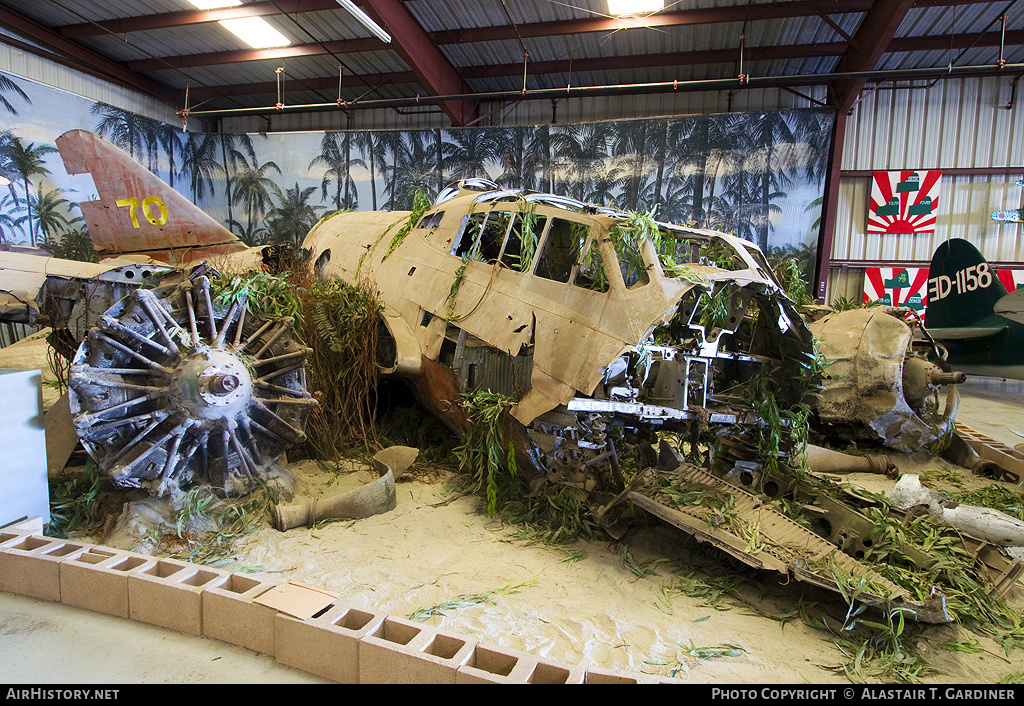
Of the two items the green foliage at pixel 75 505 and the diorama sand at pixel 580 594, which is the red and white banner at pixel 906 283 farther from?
the green foliage at pixel 75 505

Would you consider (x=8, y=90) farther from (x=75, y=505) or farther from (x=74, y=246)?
(x=75, y=505)

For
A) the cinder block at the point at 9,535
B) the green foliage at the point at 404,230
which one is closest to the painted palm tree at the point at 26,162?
the green foliage at the point at 404,230

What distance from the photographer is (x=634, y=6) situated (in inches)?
381

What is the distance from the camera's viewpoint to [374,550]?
169 inches

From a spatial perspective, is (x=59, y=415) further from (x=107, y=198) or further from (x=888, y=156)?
(x=888, y=156)

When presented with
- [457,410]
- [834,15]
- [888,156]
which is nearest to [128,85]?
[457,410]

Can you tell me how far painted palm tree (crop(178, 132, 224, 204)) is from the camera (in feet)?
43.4

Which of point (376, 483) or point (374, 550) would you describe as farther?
point (376, 483)

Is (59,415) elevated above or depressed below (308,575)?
above

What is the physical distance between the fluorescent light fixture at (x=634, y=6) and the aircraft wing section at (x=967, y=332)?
Result: 339 inches

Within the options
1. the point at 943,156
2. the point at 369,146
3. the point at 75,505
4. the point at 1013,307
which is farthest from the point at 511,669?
the point at 943,156

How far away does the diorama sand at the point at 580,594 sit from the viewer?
3.12 m
